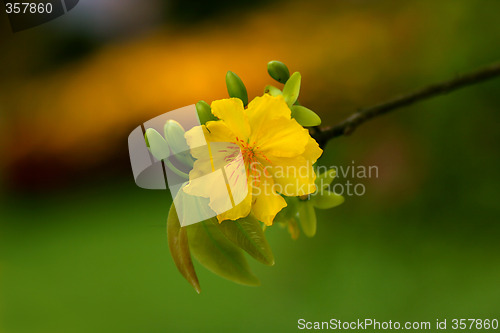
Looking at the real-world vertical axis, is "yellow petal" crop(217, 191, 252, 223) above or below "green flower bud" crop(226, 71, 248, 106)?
below

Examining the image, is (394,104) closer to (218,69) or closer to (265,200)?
(265,200)

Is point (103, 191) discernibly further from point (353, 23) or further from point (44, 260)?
point (353, 23)

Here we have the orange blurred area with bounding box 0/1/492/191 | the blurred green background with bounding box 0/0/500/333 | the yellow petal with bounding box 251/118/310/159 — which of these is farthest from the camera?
the orange blurred area with bounding box 0/1/492/191

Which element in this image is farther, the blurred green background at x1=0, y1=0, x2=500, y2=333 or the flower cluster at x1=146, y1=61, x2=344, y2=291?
the blurred green background at x1=0, y1=0, x2=500, y2=333

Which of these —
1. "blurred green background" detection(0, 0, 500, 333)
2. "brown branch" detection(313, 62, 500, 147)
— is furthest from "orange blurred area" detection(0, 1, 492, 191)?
"brown branch" detection(313, 62, 500, 147)

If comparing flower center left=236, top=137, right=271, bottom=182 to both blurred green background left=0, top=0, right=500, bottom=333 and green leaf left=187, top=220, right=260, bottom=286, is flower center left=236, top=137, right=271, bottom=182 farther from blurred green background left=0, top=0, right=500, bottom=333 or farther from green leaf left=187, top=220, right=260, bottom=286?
blurred green background left=0, top=0, right=500, bottom=333

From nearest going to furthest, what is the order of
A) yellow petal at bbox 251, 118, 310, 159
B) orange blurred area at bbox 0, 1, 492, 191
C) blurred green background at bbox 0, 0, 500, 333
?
yellow petal at bbox 251, 118, 310, 159 < blurred green background at bbox 0, 0, 500, 333 < orange blurred area at bbox 0, 1, 492, 191

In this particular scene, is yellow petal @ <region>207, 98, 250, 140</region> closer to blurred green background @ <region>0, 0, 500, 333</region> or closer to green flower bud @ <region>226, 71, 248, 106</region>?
green flower bud @ <region>226, 71, 248, 106</region>
